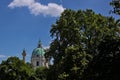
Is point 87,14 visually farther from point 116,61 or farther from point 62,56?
point 116,61

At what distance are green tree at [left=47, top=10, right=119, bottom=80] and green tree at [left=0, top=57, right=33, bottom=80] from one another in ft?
64.3

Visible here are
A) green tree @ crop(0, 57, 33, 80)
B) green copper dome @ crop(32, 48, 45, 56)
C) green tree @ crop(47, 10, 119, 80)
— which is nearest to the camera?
green tree @ crop(47, 10, 119, 80)

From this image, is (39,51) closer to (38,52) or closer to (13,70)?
(38,52)

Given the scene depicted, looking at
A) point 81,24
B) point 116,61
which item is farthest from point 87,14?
point 116,61

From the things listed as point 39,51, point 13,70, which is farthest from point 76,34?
point 39,51

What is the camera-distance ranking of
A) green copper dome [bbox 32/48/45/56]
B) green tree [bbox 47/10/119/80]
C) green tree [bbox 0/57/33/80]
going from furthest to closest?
green copper dome [bbox 32/48/45/56] < green tree [bbox 0/57/33/80] < green tree [bbox 47/10/119/80]

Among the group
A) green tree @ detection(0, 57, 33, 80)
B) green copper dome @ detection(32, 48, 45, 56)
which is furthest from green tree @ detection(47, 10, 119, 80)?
green copper dome @ detection(32, 48, 45, 56)

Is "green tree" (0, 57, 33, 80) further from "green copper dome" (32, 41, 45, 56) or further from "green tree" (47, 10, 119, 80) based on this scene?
"green copper dome" (32, 41, 45, 56)

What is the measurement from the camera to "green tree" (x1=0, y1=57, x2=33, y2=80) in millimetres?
72750

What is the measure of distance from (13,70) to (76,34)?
24837mm

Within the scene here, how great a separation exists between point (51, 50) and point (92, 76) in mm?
14501

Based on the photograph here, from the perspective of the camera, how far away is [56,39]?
55.3 metres

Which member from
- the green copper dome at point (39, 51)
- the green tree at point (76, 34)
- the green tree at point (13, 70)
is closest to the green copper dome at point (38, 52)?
the green copper dome at point (39, 51)

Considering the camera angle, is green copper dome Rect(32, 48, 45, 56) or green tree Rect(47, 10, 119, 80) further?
green copper dome Rect(32, 48, 45, 56)
